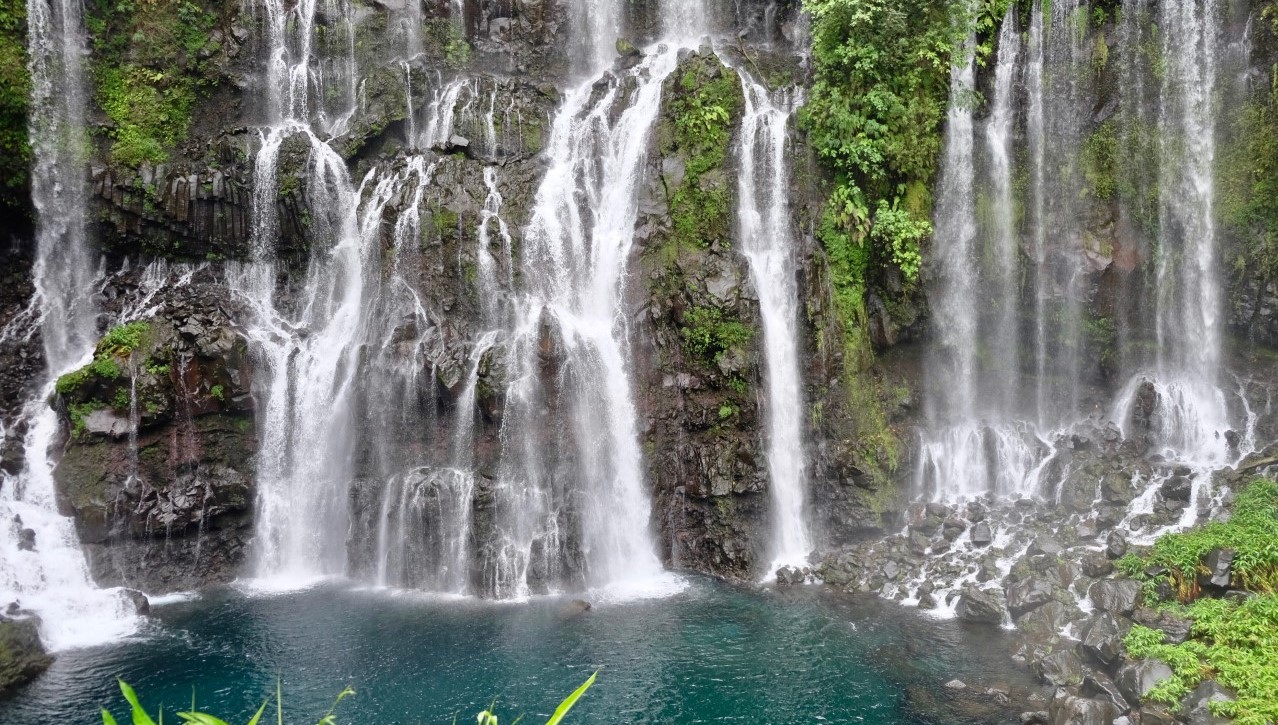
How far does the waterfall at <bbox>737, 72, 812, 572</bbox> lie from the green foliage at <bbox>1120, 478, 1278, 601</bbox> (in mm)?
6863

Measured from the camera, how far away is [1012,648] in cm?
1488

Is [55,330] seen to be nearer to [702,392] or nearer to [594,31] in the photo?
[702,392]

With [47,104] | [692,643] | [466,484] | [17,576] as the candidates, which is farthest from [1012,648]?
[47,104]

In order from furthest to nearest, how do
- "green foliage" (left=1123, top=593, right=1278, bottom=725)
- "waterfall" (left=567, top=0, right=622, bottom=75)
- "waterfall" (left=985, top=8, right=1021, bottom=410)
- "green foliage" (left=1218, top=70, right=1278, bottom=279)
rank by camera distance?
"waterfall" (left=567, top=0, right=622, bottom=75)
"waterfall" (left=985, top=8, right=1021, bottom=410)
"green foliage" (left=1218, top=70, right=1278, bottom=279)
"green foliage" (left=1123, top=593, right=1278, bottom=725)

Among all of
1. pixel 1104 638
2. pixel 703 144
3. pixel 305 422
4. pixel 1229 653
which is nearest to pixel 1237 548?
pixel 1229 653

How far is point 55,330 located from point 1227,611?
25.3 meters

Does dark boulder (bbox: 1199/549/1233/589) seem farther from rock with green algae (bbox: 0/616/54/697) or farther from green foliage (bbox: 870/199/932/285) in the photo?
rock with green algae (bbox: 0/616/54/697)

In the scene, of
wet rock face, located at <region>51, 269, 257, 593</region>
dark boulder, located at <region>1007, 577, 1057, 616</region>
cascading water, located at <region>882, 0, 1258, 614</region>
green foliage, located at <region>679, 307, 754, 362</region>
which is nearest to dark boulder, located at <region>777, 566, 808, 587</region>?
cascading water, located at <region>882, 0, 1258, 614</region>

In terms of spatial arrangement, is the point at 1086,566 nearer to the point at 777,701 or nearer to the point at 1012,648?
the point at 1012,648

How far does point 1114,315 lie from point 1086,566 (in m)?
8.47

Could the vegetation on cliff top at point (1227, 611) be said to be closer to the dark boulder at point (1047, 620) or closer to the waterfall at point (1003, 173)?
the dark boulder at point (1047, 620)

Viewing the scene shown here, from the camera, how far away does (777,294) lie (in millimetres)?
20516

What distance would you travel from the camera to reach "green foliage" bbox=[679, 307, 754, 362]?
19.6 metres

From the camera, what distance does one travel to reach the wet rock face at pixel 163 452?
18203 mm
